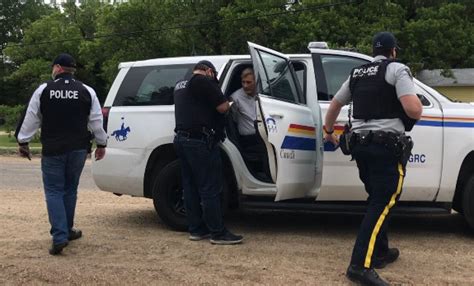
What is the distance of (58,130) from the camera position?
5129 millimetres

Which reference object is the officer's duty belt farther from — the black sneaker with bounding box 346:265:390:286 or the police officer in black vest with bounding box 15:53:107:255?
the police officer in black vest with bounding box 15:53:107:255

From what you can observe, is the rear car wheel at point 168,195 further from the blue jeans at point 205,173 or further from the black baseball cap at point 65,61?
the black baseball cap at point 65,61

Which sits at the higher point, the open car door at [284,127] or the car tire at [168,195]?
the open car door at [284,127]

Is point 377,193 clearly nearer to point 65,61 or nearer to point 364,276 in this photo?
point 364,276

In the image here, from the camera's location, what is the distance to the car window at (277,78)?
5.38m

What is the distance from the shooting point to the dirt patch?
4.43 meters

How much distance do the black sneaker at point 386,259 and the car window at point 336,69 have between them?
177 centimetres

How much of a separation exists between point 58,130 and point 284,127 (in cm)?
210

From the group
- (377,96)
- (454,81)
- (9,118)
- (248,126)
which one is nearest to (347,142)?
(377,96)

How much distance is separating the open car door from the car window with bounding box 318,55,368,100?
0.33 meters

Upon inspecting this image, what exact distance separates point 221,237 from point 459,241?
2378mm

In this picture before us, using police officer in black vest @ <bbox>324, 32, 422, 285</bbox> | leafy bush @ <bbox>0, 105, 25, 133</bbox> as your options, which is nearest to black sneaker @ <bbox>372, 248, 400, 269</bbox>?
police officer in black vest @ <bbox>324, 32, 422, 285</bbox>

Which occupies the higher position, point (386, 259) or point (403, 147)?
point (403, 147)

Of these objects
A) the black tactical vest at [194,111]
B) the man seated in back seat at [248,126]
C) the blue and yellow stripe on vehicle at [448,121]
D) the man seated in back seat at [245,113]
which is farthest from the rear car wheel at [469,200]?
the black tactical vest at [194,111]
